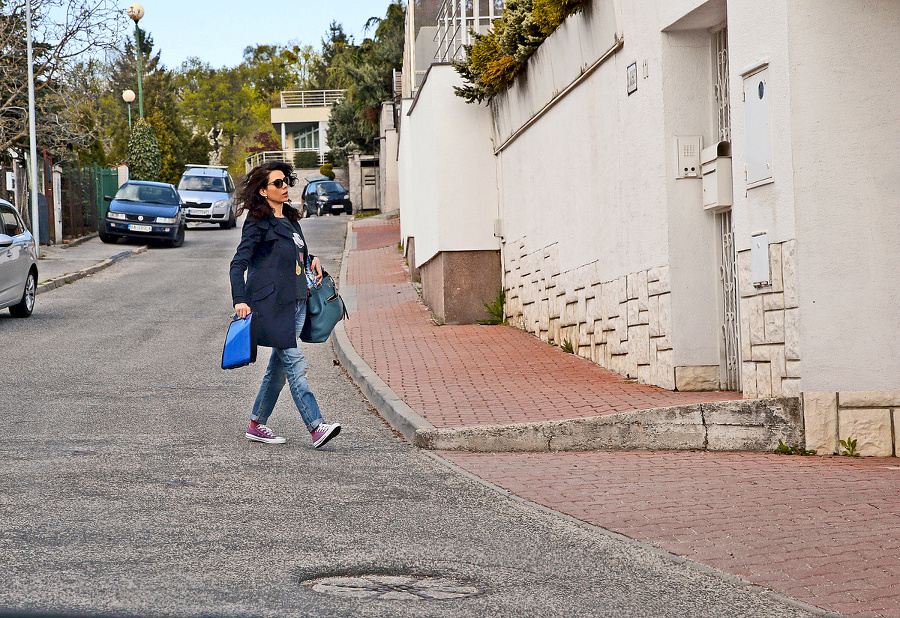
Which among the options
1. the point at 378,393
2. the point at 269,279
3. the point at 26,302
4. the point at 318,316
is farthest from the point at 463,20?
the point at 269,279

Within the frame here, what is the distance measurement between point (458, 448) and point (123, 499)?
2.58 metres

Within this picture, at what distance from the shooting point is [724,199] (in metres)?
A: 8.84

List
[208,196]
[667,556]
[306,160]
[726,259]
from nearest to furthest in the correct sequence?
[667,556] → [726,259] → [208,196] → [306,160]

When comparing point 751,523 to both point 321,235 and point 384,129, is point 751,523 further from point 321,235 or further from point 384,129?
point 384,129

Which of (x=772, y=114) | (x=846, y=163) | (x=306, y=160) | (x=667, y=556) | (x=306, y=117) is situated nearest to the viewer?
(x=667, y=556)

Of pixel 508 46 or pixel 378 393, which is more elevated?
pixel 508 46

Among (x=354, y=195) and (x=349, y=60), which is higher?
(x=349, y=60)

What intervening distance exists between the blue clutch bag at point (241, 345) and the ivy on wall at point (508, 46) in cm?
531

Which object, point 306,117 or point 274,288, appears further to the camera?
point 306,117

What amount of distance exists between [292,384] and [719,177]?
3756 mm

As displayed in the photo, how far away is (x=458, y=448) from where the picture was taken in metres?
7.65

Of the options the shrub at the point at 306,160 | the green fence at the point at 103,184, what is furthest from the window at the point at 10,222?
Answer: the shrub at the point at 306,160

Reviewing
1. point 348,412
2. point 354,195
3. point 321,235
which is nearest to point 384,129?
point 354,195

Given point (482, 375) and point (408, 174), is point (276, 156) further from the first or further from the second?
point (482, 375)
